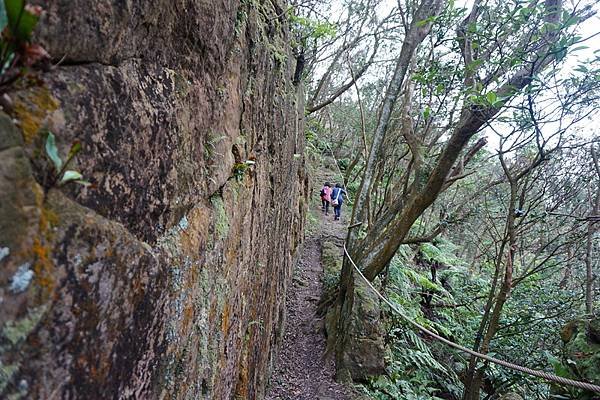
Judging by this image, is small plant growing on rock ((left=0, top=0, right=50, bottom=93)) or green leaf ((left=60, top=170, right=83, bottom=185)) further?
green leaf ((left=60, top=170, right=83, bottom=185))

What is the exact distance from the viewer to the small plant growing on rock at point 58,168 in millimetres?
1049

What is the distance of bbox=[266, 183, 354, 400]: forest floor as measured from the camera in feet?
20.8

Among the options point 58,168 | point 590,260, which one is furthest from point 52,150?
point 590,260

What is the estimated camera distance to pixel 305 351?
25.5ft

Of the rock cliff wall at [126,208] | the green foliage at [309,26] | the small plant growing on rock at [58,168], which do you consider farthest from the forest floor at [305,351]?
the green foliage at [309,26]

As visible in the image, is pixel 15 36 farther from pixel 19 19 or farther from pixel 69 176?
pixel 69 176

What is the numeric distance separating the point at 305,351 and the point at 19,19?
798cm

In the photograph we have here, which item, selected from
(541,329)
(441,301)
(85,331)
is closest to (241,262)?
(85,331)

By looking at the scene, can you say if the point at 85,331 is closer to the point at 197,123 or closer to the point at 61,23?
the point at 61,23

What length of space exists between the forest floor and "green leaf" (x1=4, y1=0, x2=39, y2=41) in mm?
5984

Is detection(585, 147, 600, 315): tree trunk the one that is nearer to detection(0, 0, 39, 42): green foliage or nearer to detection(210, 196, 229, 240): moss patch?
Result: detection(210, 196, 229, 240): moss patch

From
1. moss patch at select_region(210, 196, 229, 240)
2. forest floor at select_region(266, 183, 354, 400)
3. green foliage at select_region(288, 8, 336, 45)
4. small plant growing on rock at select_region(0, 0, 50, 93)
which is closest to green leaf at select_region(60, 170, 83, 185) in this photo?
small plant growing on rock at select_region(0, 0, 50, 93)

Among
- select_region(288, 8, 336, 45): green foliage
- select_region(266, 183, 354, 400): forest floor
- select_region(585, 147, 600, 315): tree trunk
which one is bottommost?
select_region(266, 183, 354, 400): forest floor

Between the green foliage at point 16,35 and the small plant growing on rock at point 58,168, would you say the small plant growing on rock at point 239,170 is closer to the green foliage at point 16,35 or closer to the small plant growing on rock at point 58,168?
the small plant growing on rock at point 58,168
